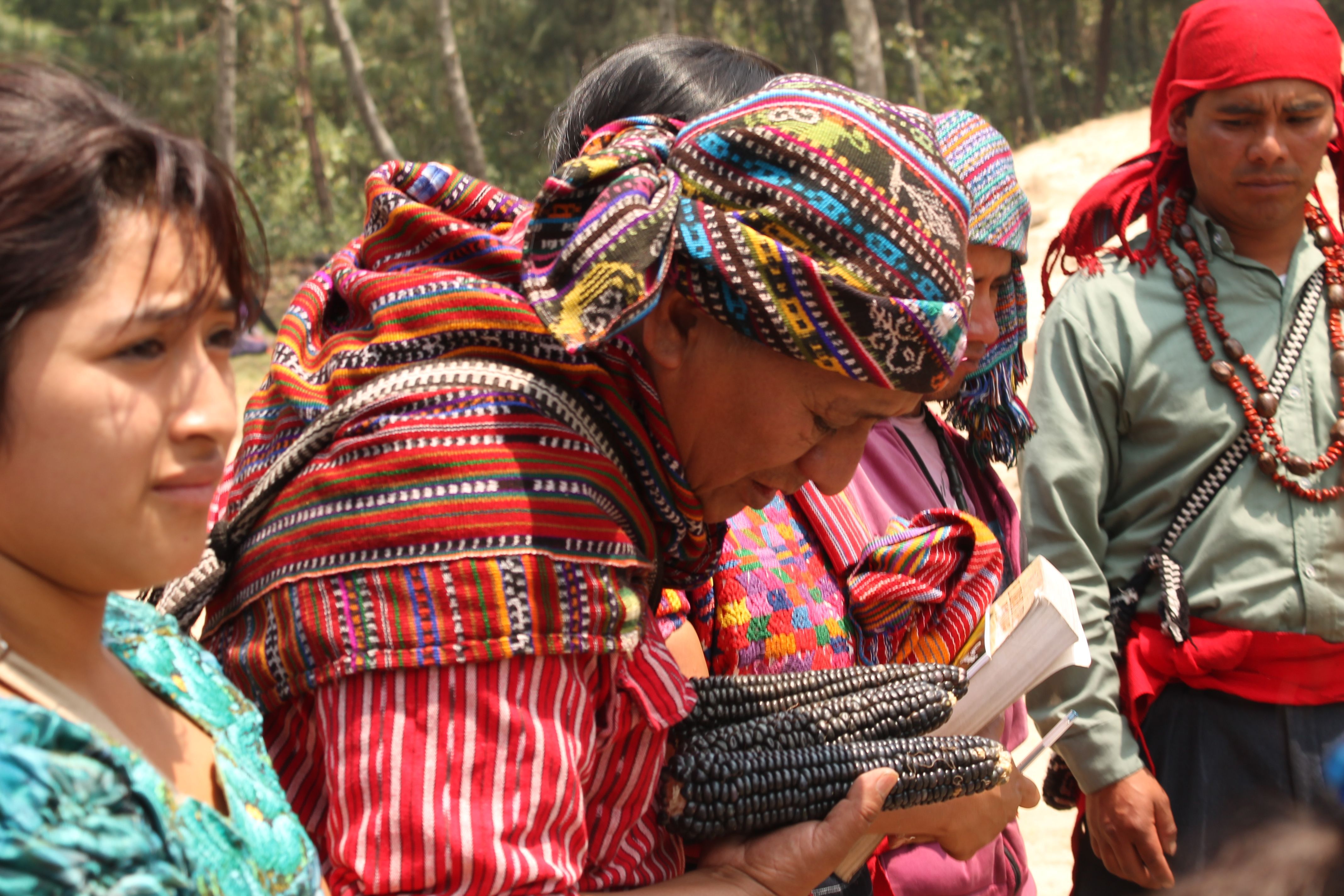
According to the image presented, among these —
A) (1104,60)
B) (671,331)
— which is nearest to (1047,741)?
(671,331)

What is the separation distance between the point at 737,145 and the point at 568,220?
24cm

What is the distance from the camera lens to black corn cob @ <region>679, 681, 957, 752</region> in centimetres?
168

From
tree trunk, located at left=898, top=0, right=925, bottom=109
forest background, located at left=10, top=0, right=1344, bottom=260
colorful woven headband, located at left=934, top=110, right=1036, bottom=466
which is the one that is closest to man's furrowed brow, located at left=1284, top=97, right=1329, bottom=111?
colorful woven headband, located at left=934, top=110, right=1036, bottom=466

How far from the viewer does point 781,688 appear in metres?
1.77

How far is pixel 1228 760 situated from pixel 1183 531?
0.58 m

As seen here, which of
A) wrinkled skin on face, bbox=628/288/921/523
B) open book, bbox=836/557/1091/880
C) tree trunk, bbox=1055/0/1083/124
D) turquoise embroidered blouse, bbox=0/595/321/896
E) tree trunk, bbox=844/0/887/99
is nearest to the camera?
turquoise embroidered blouse, bbox=0/595/321/896

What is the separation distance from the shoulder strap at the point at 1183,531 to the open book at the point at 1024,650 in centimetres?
100

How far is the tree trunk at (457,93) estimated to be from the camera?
15312 millimetres

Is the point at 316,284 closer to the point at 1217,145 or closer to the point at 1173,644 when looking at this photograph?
the point at 1173,644

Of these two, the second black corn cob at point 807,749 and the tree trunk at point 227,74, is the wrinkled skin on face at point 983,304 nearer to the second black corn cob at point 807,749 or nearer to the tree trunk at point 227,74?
the second black corn cob at point 807,749

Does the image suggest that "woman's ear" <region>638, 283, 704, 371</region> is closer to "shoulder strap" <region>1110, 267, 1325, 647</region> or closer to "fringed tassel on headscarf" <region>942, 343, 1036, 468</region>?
"fringed tassel on headscarf" <region>942, 343, 1036, 468</region>

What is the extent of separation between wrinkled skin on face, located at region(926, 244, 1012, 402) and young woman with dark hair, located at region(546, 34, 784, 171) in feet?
2.58

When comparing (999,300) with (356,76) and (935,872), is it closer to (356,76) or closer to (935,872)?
(935,872)

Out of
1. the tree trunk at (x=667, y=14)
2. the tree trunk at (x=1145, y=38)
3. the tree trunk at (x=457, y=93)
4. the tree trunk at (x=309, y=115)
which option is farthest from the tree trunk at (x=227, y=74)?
the tree trunk at (x=1145, y=38)
